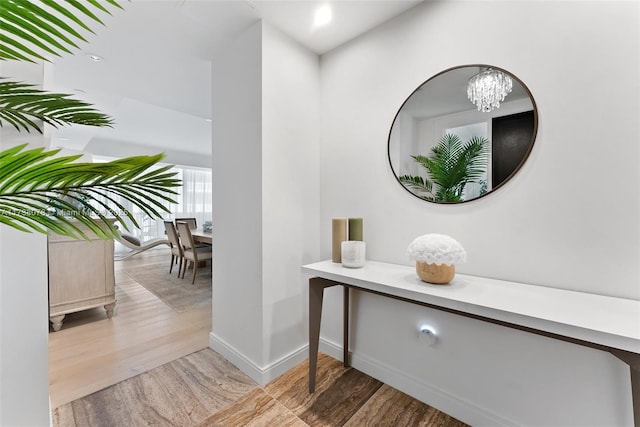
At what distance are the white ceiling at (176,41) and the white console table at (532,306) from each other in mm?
1512

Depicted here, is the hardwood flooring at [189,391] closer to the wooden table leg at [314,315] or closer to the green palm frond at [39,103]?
the wooden table leg at [314,315]

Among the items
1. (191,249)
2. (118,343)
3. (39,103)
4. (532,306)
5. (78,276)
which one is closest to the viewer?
(39,103)

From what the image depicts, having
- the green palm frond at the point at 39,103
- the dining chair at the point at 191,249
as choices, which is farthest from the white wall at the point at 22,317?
the dining chair at the point at 191,249

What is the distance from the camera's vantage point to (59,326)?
91.7 inches

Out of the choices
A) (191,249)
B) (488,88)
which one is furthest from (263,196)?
(191,249)

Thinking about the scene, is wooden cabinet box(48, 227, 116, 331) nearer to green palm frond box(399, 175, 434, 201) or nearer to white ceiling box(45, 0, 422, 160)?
white ceiling box(45, 0, 422, 160)

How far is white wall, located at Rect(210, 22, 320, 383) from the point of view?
1.72 m

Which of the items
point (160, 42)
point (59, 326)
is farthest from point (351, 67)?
point (59, 326)

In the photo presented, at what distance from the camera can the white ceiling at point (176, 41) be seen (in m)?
1.63

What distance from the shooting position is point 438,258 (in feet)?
4.00

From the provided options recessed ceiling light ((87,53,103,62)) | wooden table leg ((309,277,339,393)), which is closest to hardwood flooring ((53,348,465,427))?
wooden table leg ((309,277,339,393))

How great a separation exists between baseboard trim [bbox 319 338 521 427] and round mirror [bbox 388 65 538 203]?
1027 millimetres

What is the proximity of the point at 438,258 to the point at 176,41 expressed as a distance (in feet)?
7.24

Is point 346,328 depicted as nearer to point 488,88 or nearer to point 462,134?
point 462,134
